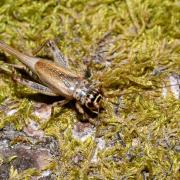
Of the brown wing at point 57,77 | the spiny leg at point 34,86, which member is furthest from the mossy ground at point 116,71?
the brown wing at point 57,77

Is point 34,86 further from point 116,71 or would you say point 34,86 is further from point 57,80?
point 116,71

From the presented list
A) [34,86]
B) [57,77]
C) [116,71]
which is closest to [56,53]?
[57,77]

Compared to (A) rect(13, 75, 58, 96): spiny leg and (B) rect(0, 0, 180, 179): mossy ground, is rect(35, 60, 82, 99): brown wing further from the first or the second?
(B) rect(0, 0, 180, 179): mossy ground

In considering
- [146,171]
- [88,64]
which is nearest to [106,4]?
[88,64]

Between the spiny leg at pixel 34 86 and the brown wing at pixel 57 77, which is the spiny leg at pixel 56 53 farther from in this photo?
the spiny leg at pixel 34 86

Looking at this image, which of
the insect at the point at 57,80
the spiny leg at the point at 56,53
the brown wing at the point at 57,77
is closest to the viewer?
the insect at the point at 57,80

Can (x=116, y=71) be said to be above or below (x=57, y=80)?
below
